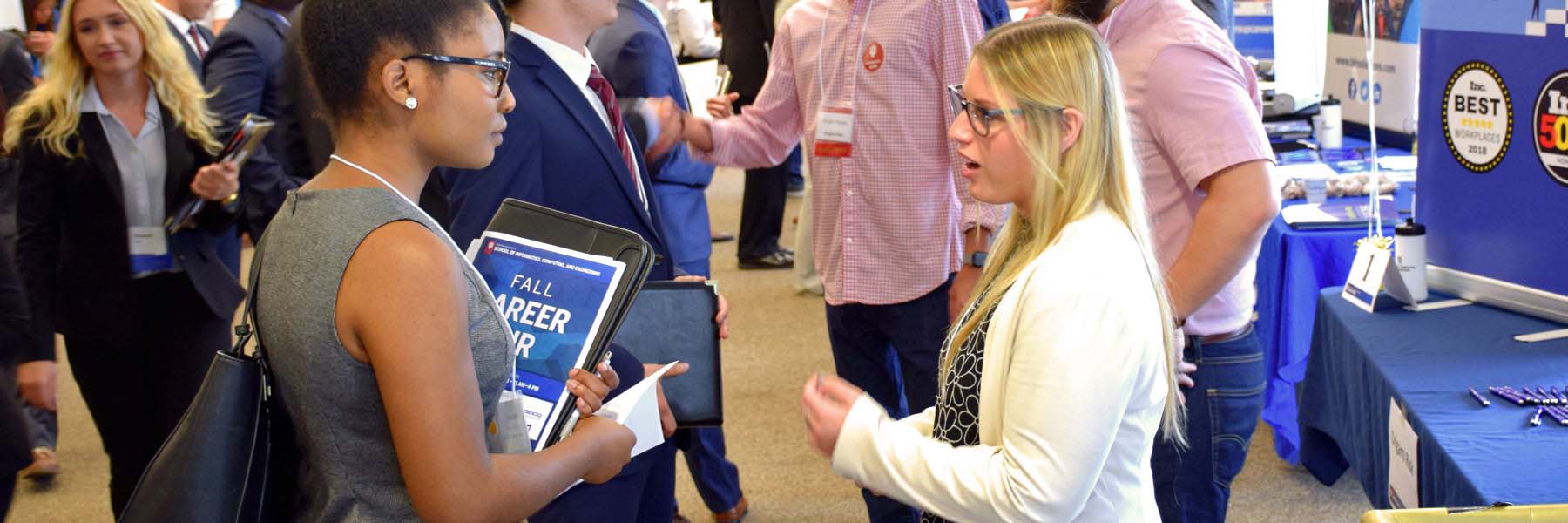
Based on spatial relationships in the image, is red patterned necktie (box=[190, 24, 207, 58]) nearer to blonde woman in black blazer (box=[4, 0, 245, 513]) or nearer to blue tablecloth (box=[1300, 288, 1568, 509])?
blonde woman in black blazer (box=[4, 0, 245, 513])

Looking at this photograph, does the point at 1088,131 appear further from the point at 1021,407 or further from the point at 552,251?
the point at 552,251

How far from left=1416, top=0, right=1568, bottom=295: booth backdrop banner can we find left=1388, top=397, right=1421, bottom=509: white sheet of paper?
1.55 ft

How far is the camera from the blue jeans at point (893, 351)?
2.82 m

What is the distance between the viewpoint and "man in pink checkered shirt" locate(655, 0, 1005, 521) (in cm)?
276

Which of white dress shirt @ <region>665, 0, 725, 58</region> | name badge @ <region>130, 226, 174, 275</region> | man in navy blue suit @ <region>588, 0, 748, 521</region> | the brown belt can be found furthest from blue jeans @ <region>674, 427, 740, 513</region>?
white dress shirt @ <region>665, 0, 725, 58</region>

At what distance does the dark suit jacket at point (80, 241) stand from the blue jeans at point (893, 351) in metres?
1.53

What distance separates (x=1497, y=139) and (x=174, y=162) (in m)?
2.80

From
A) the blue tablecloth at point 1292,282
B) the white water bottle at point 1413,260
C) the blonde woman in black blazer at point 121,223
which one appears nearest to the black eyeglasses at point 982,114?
the white water bottle at point 1413,260

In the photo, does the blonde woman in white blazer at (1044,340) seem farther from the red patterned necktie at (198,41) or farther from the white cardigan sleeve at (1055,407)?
the red patterned necktie at (198,41)

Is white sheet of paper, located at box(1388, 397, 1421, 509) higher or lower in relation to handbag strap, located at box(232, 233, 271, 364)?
lower

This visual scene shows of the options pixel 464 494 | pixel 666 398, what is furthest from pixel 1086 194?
pixel 666 398

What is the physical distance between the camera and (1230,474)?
2268 millimetres

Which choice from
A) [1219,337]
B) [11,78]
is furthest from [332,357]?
[11,78]

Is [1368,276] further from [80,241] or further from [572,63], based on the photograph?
[80,241]
